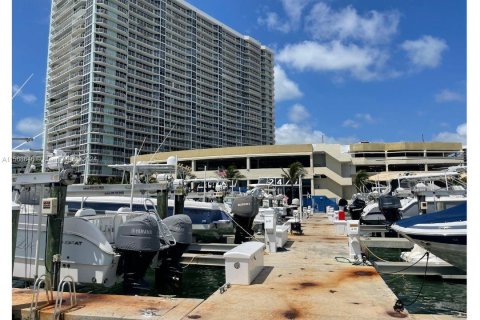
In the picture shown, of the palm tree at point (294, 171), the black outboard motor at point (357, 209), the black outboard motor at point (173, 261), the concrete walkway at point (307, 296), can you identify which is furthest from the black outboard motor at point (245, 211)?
the palm tree at point (294, 171)

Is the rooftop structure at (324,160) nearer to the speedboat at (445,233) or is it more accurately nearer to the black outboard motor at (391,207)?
the black outboard motor at (391,207)

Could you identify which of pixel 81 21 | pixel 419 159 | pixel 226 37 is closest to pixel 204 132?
pixel 226 37

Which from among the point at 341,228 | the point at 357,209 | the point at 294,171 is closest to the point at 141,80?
the point at 294,171

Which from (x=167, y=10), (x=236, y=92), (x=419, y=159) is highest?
(x=167, y=10)

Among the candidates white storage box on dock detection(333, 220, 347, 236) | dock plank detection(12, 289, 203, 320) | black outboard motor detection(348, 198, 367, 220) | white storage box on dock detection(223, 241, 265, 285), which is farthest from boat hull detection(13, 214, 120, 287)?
black outboard motor detection(348, 198, 367, 220)

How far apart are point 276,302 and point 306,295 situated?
72 cm

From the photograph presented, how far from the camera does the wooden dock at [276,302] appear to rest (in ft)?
19.0

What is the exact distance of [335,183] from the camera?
64.8 meters

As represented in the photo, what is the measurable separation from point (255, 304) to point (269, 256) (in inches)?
192

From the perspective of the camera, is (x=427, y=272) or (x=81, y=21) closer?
(x=427, y=272)

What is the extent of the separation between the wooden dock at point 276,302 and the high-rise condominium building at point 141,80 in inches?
2387

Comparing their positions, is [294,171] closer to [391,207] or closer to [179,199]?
[391,207]

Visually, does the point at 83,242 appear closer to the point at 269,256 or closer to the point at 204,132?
the point at 269,256

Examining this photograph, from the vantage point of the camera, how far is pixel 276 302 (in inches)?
253
